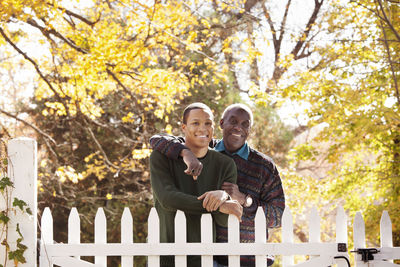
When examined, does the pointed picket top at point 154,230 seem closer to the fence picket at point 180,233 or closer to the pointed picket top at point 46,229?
the fence picket at point 180,233

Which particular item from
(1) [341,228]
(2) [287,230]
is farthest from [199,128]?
(1) [341,228]

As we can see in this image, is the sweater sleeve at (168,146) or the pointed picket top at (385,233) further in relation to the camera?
the pointed picket top at (385,233)

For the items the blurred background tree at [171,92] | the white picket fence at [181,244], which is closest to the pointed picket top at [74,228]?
the white picket fence at [181,244]

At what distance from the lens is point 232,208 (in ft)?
9.46

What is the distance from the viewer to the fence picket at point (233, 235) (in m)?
2.98

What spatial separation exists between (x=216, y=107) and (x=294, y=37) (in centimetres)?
265

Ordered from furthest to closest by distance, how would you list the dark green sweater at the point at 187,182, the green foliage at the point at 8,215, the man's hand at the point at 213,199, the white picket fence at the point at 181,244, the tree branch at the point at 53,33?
the tree branch at the point at 53,33 → the green foliage at the point at 8,215 → the white picket fence at the point at 181,244 → the dark green sweater at the point at 187,182 → the man's hand at the point at 213,199

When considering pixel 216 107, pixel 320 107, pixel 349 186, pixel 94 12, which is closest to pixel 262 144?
pixel 216 107

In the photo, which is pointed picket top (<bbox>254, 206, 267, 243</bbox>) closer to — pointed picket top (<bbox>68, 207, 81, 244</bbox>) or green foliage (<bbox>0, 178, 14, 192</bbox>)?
pointed picket top (<bbox>68, 207, 81, 244</bbox>)

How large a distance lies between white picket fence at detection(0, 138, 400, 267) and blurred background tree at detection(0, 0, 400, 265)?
3.30 metres

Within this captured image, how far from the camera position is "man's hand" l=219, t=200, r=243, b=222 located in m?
2.86

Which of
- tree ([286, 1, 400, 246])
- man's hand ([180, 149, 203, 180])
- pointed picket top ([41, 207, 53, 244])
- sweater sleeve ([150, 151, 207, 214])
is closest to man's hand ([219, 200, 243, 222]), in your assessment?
sweater sleeve ([150, 151, 207, 214])

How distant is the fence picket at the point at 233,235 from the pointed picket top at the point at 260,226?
11 cm

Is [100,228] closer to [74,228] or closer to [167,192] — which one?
[74,228]
